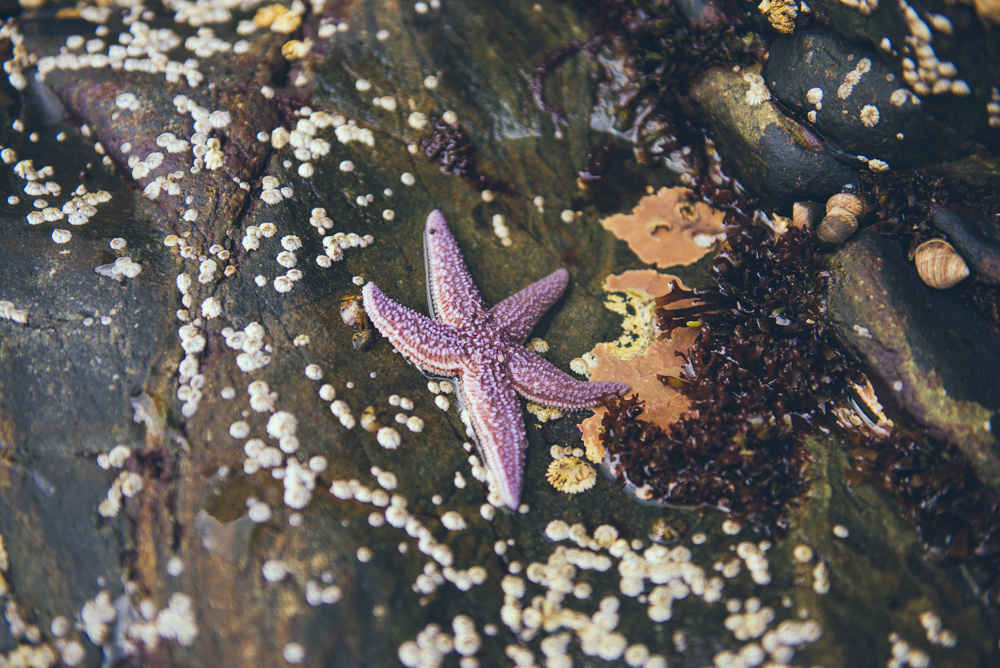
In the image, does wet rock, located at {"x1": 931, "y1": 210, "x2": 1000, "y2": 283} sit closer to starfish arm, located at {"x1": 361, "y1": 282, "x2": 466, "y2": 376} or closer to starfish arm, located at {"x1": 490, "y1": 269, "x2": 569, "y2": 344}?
starfish arm, located at {"x1": 490, "y1": 269, "x2": 569, "y2": 344}

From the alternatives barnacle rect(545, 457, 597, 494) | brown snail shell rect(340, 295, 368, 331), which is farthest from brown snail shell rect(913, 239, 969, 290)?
brown snail shell rect(340, 295, 368, 331)

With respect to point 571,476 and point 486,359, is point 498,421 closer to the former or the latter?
point 486,359

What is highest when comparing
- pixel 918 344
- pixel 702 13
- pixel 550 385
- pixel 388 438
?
pixel 702 13

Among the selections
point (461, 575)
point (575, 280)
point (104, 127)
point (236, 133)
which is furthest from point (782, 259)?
point (104, 127)

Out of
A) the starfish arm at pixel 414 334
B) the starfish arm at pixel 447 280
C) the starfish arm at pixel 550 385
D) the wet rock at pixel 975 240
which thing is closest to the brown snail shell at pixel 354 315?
the starfish arm at pixel 414 334

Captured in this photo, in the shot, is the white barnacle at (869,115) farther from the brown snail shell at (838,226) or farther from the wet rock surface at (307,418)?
the brown snail shell at (838,226)

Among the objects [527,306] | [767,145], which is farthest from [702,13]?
[527,306]
